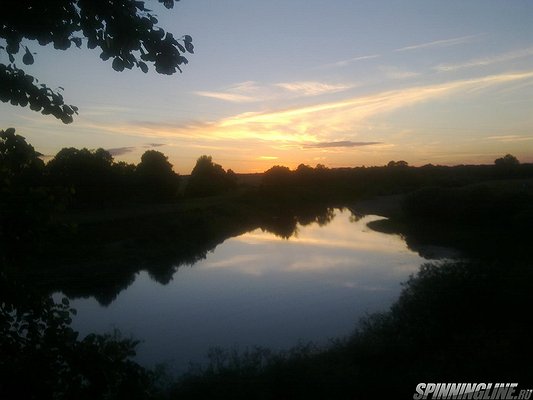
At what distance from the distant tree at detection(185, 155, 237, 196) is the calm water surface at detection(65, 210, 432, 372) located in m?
36.4

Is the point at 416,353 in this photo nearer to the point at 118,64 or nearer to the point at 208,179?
the point at 118,64

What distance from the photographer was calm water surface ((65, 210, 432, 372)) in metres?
12.9

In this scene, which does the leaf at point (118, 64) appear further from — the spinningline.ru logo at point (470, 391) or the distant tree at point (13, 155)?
Result: the spinningline.ru logo at point (470, 391)

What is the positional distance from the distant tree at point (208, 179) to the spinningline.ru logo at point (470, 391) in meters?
56.3

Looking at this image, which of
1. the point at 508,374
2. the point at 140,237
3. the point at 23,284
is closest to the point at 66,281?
the point at 140,237

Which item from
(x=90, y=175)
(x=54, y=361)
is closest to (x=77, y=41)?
(x=54, y=361)

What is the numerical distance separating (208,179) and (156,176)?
15589 mm

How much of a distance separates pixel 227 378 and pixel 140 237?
2136 centimetres

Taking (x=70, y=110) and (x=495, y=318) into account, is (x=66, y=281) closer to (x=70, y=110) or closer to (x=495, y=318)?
(x=495, y=318)

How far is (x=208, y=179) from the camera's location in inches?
2611

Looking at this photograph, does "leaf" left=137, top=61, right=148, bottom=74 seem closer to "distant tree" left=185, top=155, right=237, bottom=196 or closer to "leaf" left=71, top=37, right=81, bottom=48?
"leaf" left=71, top=37, right=81, bottom=48

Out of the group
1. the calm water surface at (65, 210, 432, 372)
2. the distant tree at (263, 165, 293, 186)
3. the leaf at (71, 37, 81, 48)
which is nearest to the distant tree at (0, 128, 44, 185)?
the leaf at (71, 37, 81, 48)

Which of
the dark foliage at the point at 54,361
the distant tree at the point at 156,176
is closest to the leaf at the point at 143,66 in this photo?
the dark foliage at the point at 54,361

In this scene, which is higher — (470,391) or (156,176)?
(156,176)
